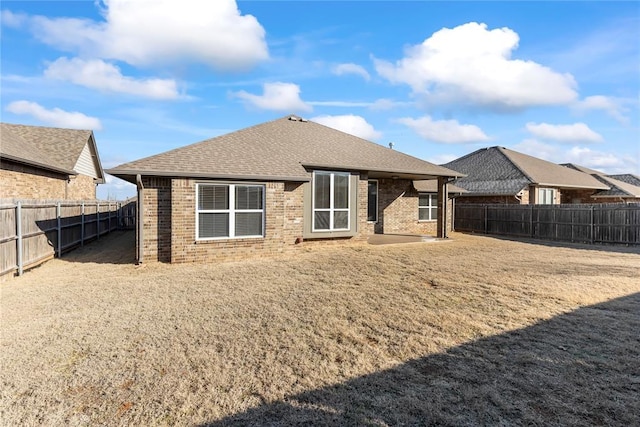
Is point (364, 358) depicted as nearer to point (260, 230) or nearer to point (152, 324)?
point (152, 324)

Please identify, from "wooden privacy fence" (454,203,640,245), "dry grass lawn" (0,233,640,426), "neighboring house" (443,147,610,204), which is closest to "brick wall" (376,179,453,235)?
"wooden privacy fence" (454,203,640,245)

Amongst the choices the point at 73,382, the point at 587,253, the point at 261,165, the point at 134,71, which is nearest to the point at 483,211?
the point at 587,253

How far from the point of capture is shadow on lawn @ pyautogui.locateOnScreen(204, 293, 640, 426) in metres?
2.98

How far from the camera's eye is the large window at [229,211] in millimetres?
10391

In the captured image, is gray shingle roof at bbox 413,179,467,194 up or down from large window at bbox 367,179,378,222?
up

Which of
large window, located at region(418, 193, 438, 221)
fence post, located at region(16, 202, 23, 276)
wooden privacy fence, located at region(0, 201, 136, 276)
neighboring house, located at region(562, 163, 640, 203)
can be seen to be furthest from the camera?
neighboring house, located at region(562, 163, 640, 203)

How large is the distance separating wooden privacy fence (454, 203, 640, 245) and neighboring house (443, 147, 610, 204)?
225cm

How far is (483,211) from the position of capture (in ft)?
68.5

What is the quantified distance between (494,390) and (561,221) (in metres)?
17.1

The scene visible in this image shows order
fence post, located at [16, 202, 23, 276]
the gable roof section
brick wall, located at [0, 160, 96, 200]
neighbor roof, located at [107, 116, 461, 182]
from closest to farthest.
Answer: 1. fence post, located at [16, 202, 23, 276]
2. neighbor roof, located at [107, 116, 461, 182]
3. brick wall, located at [0, 160, 96, 200]
4. the gable roof section

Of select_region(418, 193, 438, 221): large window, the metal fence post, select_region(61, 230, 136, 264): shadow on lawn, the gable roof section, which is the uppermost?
the gable roof section

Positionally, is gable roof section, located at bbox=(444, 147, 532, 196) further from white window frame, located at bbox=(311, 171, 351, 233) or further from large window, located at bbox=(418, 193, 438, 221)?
white window frame, located at bbox=(311, 171, 351, 233)

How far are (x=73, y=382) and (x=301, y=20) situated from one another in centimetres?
1178

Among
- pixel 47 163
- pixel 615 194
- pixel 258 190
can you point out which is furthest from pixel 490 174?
pixel 47 163
